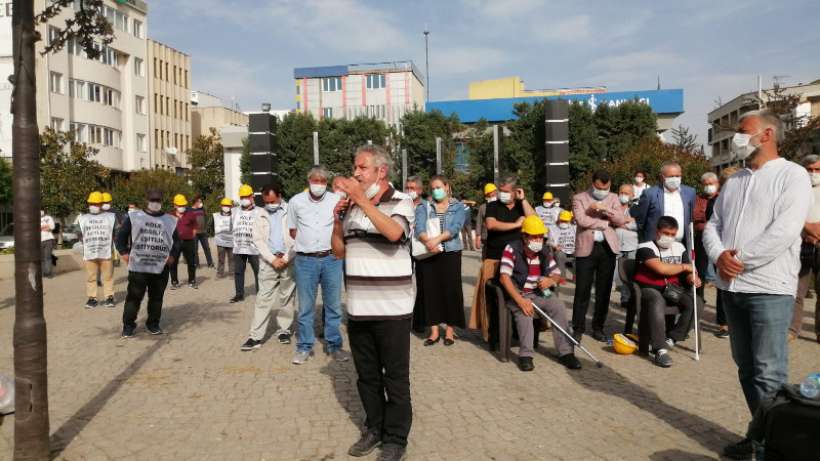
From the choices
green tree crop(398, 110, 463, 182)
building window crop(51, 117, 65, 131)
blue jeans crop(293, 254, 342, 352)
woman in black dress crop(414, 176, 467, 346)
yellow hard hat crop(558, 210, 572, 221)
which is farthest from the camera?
green tree crop(398, 110, 463, 182)

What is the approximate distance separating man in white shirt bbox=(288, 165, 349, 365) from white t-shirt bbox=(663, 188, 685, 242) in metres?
3.74

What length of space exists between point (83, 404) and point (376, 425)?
2.73 meters

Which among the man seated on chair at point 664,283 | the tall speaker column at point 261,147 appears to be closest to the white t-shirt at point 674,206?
the man seated on chair at point 664,283

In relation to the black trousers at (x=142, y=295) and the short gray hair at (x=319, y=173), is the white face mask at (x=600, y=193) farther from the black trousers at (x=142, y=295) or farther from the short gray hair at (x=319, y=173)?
the black trousers at (x=142, y=295)

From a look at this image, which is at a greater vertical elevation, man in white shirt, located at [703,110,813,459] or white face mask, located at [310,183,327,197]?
white face mask, located at [310,183,327,197]

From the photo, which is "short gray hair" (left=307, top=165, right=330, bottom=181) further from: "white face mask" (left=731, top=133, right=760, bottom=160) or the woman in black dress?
"white face mask" (left=731, top=133, right=760, bottom=160)

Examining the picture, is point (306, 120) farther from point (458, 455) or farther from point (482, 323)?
point (458, 455)

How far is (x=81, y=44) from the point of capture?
5113mm

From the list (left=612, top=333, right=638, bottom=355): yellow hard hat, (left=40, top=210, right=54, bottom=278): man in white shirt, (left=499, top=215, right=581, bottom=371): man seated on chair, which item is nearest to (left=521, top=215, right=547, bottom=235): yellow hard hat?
(left=499, top=215, right=581, bottom=371): man seated on chair

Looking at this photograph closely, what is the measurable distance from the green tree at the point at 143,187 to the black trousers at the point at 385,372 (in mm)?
41536

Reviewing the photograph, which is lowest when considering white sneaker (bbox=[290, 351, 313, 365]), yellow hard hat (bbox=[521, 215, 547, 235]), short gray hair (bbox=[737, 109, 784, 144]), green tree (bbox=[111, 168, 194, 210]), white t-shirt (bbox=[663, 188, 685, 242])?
white sneaker (bbox=[290, 351, 313, 365])

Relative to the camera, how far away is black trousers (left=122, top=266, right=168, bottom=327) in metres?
8.71

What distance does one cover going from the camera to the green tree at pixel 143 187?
43875mm

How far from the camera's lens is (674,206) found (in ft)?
25.9
